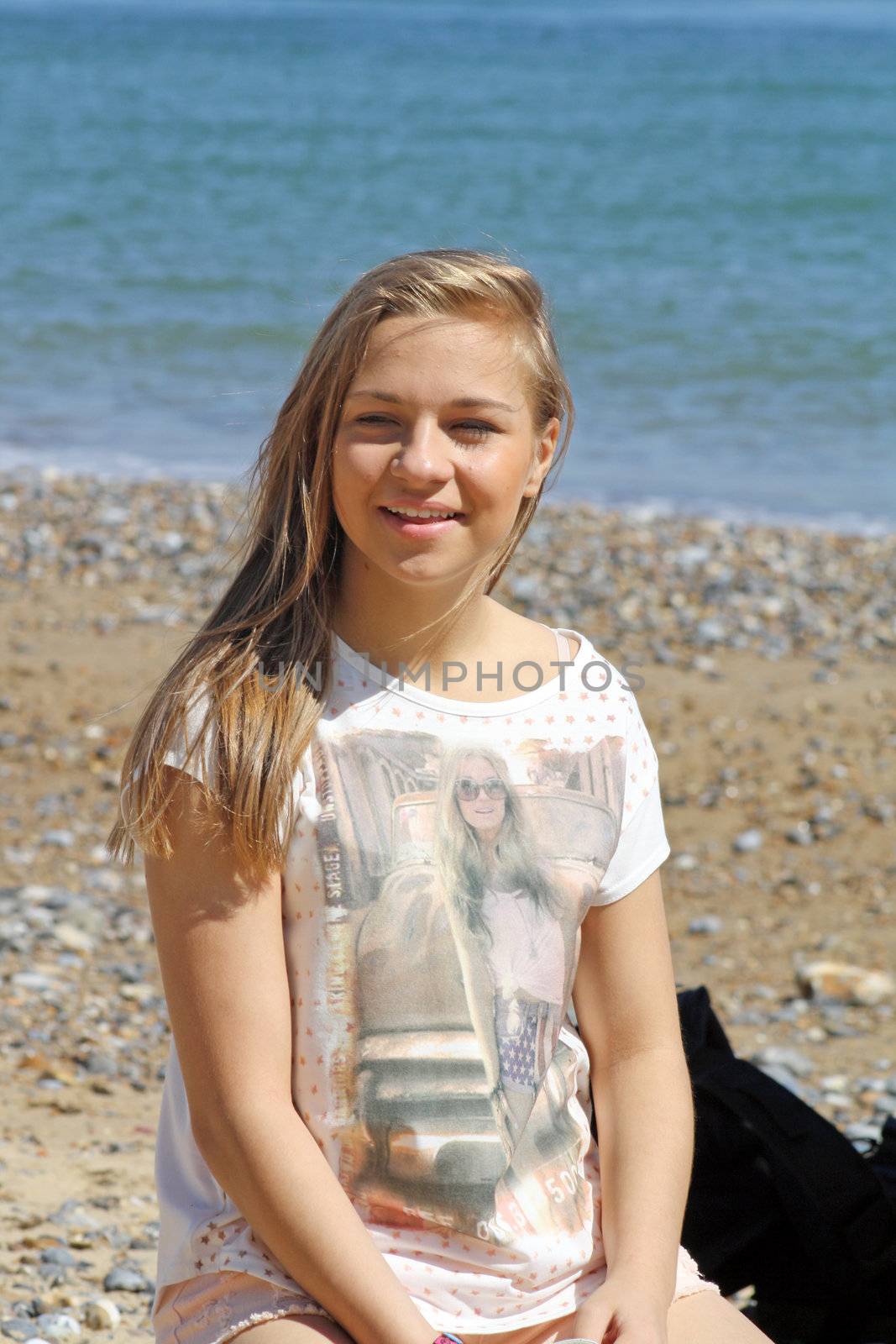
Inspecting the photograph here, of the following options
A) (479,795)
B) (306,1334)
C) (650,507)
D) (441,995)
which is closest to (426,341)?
(479,795)

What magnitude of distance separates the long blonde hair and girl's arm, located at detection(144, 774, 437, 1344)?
1.6 inches

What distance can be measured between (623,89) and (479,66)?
1123cm

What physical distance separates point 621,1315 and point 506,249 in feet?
5.04

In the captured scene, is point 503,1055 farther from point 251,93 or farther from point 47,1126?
point 251,93

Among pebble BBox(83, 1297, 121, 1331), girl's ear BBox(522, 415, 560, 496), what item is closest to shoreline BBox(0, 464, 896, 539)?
pebble BBox(83, 1297, 121, 1331)

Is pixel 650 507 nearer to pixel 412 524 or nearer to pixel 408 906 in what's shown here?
pixel 412 524

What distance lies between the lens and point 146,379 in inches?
551

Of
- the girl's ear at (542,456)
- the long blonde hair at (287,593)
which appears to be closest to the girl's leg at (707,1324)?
the long blonde hair at (287,593)

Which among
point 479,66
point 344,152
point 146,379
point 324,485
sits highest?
point 479,66

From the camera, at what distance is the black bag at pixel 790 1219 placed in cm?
273

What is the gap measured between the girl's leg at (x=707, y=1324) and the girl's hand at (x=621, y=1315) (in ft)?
0.23

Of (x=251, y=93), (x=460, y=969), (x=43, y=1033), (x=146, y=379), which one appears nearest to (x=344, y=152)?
(x=251, y=93)

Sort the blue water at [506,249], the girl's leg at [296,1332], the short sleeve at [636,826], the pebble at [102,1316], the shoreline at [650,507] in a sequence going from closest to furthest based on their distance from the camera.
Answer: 1. the girl's leg at [296,1332]
2. the short sleeve at [636,826]
3. the pebble at [102,1316]
4. the shoreline at [650,507]
5. the blue water at [506,249]

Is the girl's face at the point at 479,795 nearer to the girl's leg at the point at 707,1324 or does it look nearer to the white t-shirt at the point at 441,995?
the white t-shirt at the point at 441,995
